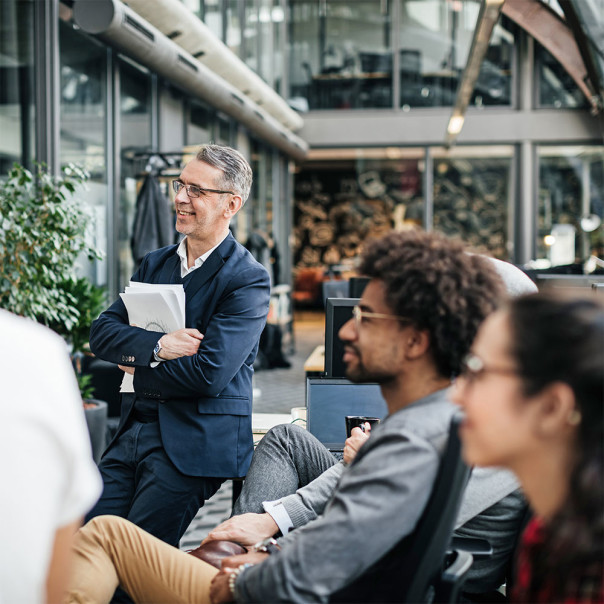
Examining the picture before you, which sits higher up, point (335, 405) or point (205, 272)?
point (205, 272)

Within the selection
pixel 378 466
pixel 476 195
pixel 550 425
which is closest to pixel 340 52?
pixel 476 195

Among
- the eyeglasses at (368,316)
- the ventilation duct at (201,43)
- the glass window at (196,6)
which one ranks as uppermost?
the glass window at (196,6)

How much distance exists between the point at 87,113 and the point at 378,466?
560 centimetres

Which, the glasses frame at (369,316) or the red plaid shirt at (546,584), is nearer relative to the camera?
the red plaid shirt at (546,584)

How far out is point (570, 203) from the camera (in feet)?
46.7

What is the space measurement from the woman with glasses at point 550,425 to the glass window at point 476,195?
1353 centimetres

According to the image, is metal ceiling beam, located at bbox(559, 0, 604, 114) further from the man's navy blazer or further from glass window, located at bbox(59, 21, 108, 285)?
the man's navy blazer

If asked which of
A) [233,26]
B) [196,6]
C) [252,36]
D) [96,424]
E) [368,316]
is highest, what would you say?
[252,36]

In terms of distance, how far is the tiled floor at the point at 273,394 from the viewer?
4.30 meters

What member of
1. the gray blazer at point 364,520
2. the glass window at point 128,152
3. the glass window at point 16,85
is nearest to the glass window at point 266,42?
the glass window at point 128,152

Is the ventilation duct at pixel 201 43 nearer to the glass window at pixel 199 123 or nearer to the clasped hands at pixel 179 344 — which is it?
the glass window at pixel 199 123

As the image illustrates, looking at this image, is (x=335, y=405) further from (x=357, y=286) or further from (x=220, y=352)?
(x=357, y=286)

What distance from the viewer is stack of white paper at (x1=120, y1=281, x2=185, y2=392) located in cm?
256

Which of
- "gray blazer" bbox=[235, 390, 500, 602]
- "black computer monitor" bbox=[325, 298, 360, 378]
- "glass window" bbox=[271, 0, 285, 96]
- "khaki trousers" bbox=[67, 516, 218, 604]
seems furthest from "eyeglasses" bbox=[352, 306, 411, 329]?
"glass window" bbox=[271, 0, 285, 96]
